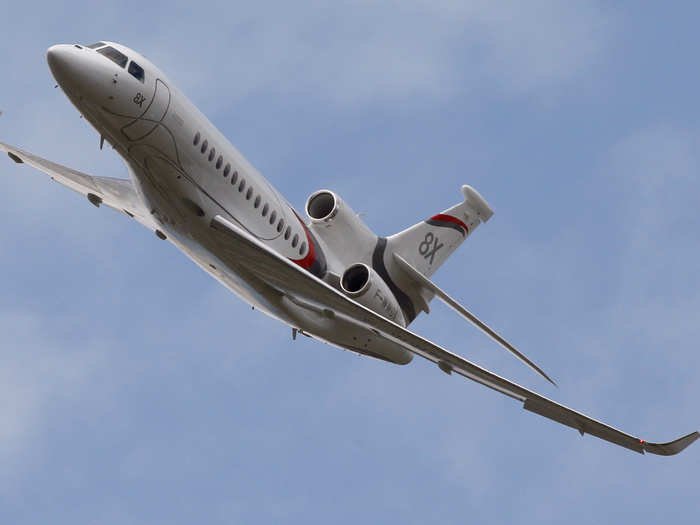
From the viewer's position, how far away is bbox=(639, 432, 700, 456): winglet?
85.6 ft

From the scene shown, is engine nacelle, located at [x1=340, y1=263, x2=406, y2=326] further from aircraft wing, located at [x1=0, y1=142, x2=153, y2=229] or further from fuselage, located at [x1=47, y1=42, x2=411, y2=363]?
aircraft wing, located at [x1=0, y1=142, x2=153, y2=229]

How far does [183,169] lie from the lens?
88.6 feet

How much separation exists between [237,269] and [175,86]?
465 centimetres

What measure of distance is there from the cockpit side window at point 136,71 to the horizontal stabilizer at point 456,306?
412 inches

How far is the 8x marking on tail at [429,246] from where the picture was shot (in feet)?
114

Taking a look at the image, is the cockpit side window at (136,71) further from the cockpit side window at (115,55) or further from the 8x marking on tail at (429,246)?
the 8x marking on tail at (429,246)

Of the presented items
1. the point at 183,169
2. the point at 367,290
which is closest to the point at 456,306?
the point at 367,290

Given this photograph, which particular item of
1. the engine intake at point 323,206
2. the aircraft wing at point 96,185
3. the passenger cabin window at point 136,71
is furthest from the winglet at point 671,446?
the passenger cabin window at point 136,71

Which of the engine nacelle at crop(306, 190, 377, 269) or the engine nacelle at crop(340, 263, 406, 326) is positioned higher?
the engine nacelle at crop(306, 190, 377, 269)

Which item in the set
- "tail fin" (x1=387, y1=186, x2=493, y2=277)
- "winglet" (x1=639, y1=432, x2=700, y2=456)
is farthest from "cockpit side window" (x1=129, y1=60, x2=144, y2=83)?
"winglet" (x1=639, y1=432, x2=700, y2=456)

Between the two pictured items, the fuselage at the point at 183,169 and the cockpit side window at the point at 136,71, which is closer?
the fuselage at the point at 183,169

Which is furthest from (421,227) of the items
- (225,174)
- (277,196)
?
(225,174)

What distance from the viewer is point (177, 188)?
27.0 metres

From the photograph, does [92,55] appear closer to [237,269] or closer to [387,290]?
[237,269]
